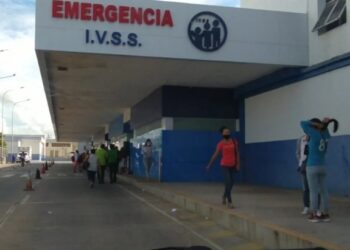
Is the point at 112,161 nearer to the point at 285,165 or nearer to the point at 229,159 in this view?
the point at 285,165

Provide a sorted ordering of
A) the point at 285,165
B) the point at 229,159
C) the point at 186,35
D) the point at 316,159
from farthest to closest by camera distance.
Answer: the point at 285,165 → the point at 186,35 → the point at 229,159 → the point at 316,159

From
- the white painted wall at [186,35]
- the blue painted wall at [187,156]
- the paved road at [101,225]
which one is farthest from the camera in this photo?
the blue painted wall at [187,156]

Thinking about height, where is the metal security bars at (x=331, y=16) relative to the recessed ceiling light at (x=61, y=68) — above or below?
above

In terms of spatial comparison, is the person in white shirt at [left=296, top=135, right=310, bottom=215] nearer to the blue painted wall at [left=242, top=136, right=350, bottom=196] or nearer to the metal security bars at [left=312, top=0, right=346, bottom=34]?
the blue painted wall at [left=242, top=136, right=350, bottom=196]

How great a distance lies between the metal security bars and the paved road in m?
6.86

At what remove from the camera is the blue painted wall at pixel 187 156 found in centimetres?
2261

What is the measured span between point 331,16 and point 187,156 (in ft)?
29.5

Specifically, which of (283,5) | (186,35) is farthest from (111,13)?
(283,5)

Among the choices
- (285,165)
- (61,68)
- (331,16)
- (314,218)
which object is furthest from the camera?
(61,68)

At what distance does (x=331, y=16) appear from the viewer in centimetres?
1588

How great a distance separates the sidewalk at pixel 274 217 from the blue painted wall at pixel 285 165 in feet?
3.73

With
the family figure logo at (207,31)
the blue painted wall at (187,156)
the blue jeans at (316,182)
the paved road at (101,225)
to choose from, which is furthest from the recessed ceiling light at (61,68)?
the blue jeans at (316,182)

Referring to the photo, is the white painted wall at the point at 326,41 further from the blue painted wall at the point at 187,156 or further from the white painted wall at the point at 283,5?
the blue painted wall at the point at 187,156

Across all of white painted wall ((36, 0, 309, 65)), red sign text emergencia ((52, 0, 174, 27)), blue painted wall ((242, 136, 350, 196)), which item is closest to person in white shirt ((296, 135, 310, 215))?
blue painted wall ((242, 136, 350, 196))
